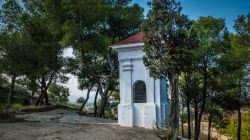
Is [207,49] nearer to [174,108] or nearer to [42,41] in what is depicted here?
[174,108]

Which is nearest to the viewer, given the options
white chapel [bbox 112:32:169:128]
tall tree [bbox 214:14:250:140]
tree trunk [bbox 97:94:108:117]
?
white chapel [bbox 112:32:169:128]

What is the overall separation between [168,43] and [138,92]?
4.32 meters

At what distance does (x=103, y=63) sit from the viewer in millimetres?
29500

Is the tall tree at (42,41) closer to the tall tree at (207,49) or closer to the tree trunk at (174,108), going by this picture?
the tall tree at (207,49)

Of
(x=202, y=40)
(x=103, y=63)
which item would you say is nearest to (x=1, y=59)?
(x=103, y=63)

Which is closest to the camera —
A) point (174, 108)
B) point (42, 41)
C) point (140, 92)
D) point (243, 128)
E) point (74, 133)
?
point (174, 108)

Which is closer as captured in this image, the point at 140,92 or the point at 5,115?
the point at 5,115

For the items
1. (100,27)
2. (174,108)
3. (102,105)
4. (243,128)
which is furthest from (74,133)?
(243,128)

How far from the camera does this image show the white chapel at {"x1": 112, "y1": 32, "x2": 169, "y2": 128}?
16.7 meters

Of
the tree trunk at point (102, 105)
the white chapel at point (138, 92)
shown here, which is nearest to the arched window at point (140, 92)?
the white chapel at point (138, 92)

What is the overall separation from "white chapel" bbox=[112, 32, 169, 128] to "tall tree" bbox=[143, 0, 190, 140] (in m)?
2.21

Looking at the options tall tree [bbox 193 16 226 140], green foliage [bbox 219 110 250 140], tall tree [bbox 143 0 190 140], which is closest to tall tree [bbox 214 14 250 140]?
tall tree [bbox 193 16 226 140]

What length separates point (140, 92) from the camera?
57.5 ft

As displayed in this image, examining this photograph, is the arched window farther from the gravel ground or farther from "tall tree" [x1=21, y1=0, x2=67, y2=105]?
"tall tree" [x1=21, y1=0, x2=67, y2=105]
